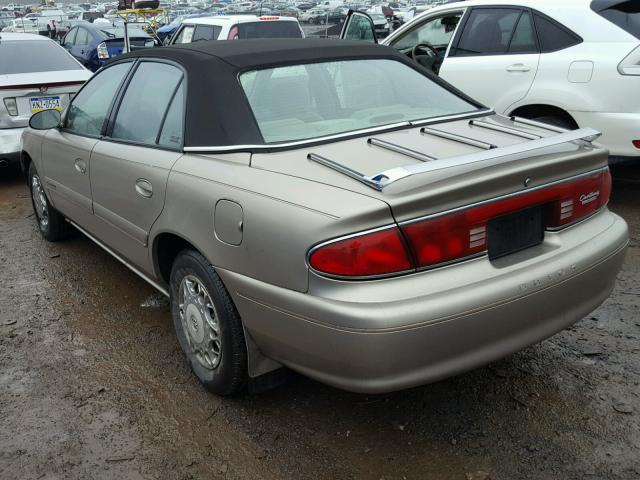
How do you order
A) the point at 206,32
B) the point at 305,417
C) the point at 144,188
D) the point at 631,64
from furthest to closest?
the point at 206,32 < the point at 631,64 < the point at 144,188 < the point at 305,417

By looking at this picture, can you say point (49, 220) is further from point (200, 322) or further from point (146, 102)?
point (200, 322)

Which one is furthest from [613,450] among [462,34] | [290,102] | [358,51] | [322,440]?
[462,34]

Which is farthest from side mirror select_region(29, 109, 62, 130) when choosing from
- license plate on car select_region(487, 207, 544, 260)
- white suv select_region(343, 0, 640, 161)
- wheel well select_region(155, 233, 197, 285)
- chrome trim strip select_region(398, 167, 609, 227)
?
white suv select_region(343, 0, 640, 161)

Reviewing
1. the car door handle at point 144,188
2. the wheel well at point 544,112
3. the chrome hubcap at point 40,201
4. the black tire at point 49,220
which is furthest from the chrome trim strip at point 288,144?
the wheel well at point 544,112

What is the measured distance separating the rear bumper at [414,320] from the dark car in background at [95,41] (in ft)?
44.1

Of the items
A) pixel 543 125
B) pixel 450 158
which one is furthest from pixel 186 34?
pixel 450 158

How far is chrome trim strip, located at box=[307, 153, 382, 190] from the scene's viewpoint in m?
2.29

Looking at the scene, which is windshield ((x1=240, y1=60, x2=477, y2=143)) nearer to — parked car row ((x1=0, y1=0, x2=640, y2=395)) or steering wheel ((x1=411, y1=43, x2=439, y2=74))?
parked car row ((x1=0, y1=0, x2=640, y2=395))

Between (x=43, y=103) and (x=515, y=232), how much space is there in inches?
226

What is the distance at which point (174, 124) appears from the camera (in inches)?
125

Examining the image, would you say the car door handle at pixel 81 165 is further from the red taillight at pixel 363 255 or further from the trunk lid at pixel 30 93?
the trunk lid at pixel 30 93

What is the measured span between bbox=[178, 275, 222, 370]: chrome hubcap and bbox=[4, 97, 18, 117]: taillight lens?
15.2 feet

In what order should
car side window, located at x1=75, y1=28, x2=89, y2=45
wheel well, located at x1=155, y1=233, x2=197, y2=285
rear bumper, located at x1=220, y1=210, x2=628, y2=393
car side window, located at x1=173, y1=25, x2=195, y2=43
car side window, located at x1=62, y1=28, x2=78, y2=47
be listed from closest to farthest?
rear bumper, located at x1=220, y1=210, x2=628, y2=393 → wheel well, located at x1=155, y1=233, x2=197, y2=285 → car side window, located at x1=173, y1=25, x2=195, y2=43 → car side window, located at x1=75, y1=28, x2=89, y2=45 → car side window, located at x1=62, y1=28, x2=78, y2=47

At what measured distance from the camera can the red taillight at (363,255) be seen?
223 centimetres
